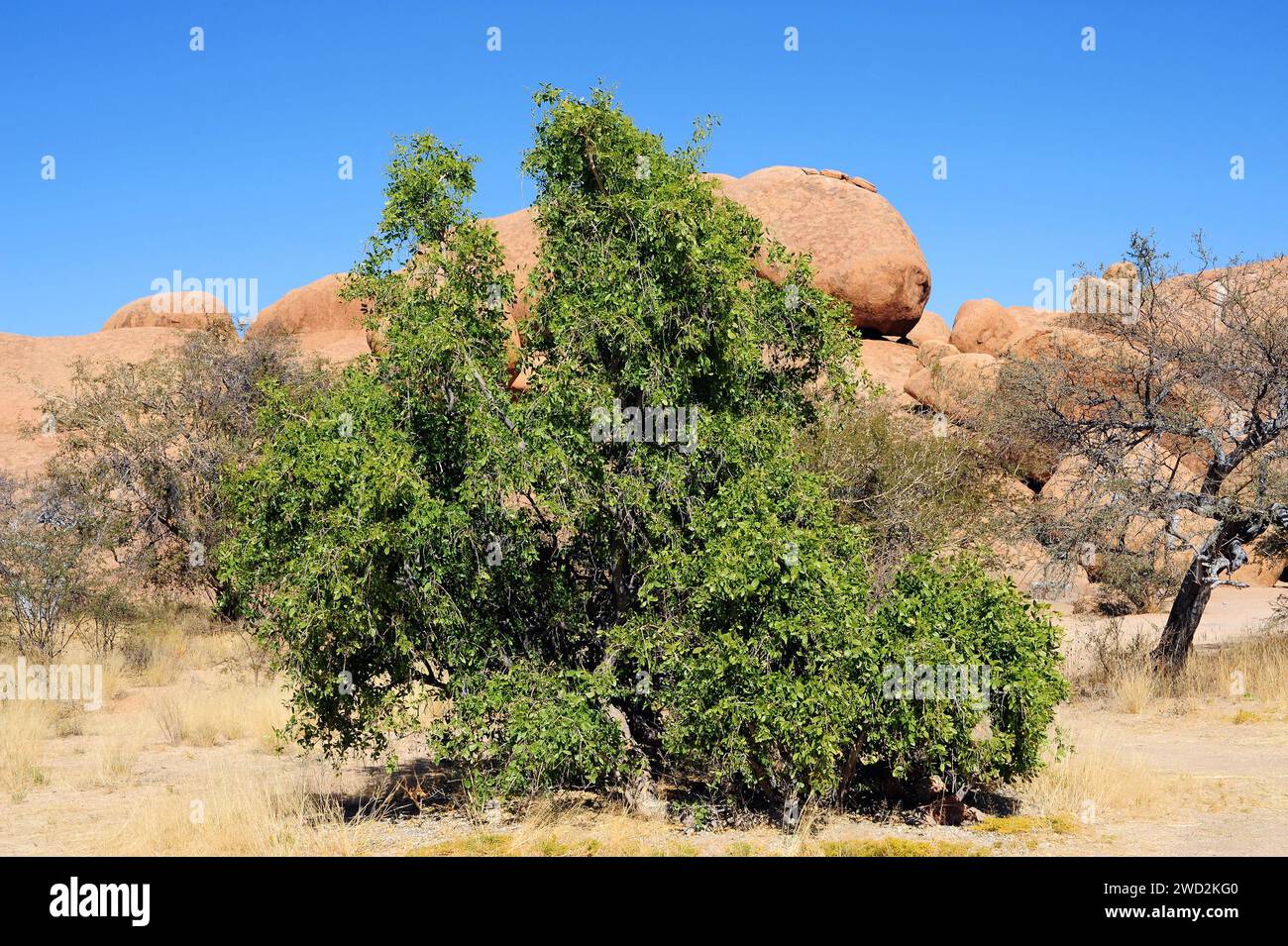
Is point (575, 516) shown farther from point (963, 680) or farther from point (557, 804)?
point (963, 680)

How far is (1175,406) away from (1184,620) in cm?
318

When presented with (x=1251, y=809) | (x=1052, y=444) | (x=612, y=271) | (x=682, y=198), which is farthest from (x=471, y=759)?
(x=1052, y=444)

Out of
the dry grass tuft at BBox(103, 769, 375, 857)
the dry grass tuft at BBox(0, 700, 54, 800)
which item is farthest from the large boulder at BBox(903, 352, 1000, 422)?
the dry grass tuft at BBox(0, 700, 54, 800)

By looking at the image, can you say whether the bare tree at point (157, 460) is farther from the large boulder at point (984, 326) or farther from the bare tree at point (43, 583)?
the large boulder at point (984, 326)

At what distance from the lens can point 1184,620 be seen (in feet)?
47.4

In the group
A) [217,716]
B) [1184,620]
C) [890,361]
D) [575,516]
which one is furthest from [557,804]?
[890,361]

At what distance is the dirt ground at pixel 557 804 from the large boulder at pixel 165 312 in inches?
1095

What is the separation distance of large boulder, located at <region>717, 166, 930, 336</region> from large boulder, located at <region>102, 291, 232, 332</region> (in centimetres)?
1923

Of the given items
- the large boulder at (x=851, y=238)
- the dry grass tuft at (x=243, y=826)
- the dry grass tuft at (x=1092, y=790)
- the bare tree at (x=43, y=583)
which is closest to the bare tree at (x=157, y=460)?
the bare tree at (x=43, y=583)

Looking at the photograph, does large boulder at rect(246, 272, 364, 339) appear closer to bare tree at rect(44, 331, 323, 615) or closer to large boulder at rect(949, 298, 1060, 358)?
bare tree at rect(44, 331, 323, 615)

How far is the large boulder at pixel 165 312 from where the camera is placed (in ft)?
131

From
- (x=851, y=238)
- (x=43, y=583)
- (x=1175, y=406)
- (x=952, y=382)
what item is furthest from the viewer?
(x=851, y=238)

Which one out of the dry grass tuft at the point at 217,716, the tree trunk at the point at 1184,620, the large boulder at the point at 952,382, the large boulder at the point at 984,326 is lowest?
the dry grass tuft at the point at 217,716

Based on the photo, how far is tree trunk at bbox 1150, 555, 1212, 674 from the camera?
47.0ft
